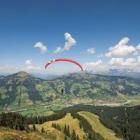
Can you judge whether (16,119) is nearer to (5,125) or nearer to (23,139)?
(5,125)

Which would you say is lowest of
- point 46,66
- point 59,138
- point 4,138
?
point 59,138

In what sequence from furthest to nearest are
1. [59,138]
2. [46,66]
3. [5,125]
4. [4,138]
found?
[59,138] → [5,125] → [4,138] → [46,66]

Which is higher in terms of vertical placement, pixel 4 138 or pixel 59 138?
pixel 4 138

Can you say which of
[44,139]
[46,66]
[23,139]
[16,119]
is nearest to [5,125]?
[16,119]

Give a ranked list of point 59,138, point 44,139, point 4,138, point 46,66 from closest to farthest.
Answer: point 46,66, point 4,138, point 44,139, point 59,138

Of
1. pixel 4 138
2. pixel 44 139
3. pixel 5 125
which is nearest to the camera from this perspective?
pixel 4 138

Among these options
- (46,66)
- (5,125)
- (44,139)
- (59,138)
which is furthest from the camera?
(59,138)

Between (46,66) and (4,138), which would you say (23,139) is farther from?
(46,66)

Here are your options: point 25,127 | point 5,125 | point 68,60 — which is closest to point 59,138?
point 25,127

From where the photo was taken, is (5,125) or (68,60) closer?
(68,60)
